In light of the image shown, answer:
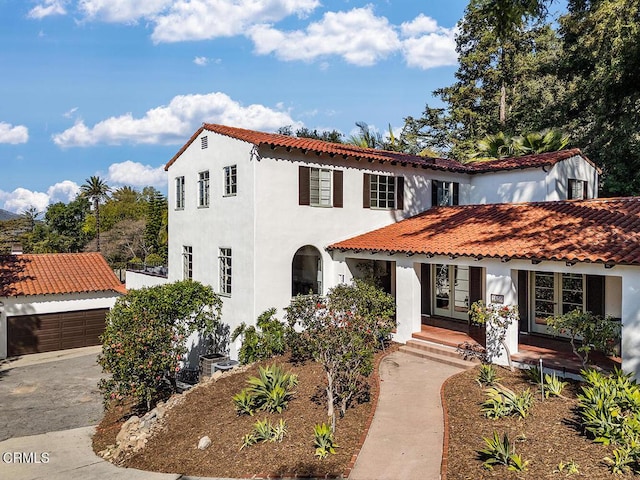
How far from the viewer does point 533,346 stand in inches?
524

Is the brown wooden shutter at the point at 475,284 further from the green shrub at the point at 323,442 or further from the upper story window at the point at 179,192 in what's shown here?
the upper story window at the point at 179,192

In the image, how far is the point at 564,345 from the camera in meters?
13.5

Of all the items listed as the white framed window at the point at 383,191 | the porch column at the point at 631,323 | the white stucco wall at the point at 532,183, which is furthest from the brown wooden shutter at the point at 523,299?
the white framed window at the point at 383,191

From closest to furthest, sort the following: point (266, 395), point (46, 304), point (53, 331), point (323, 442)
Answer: point (323, 442)
point (266, 395)
point (46, 304)
point (53, 331)

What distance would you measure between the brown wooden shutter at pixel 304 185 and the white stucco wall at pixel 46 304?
13.4 metres

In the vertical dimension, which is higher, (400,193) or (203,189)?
(203,189)

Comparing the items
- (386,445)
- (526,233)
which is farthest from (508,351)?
(386,445)

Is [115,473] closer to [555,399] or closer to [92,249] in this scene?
[555,399]

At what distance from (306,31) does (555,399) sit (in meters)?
18.0

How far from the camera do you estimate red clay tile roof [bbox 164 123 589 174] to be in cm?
1600

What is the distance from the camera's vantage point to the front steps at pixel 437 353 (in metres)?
12.5

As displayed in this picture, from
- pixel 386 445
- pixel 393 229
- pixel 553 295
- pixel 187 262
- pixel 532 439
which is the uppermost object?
pixel 393 229

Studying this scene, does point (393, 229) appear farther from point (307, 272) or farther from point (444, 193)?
point (444, 193)

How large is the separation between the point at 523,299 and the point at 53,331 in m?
21.0
